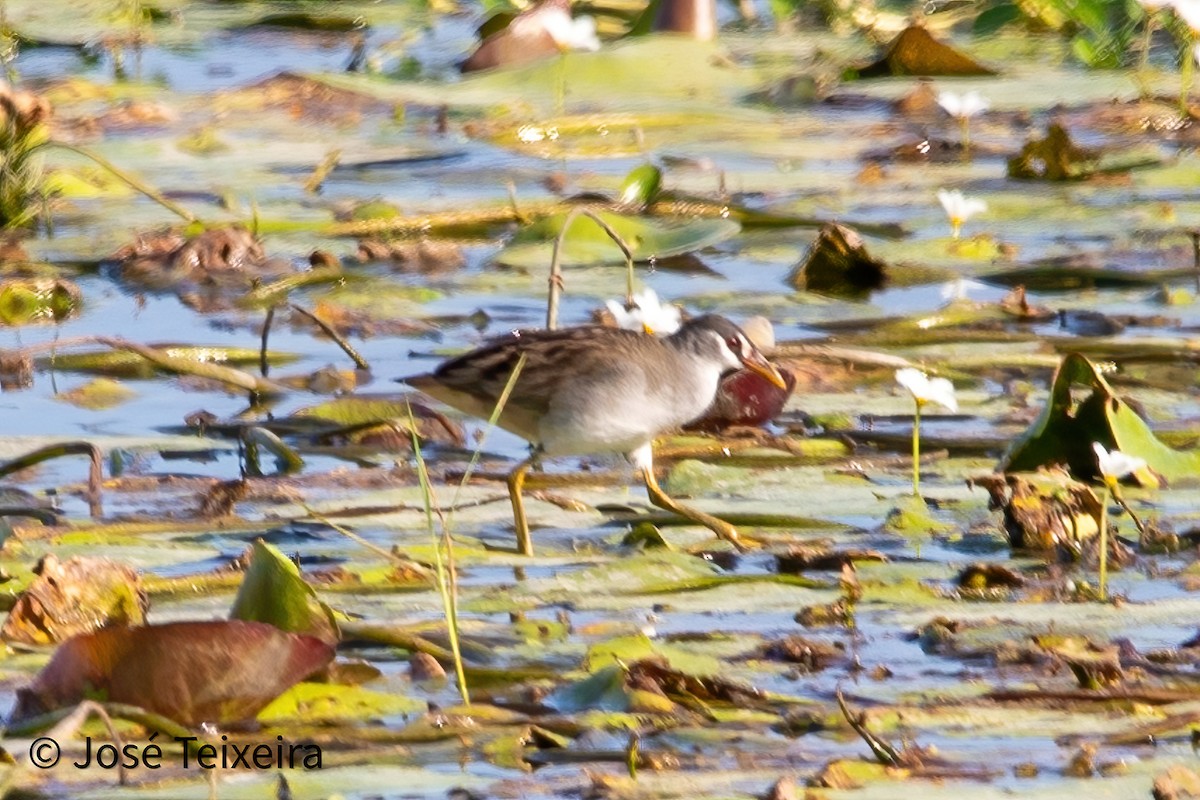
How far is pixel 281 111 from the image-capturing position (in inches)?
394

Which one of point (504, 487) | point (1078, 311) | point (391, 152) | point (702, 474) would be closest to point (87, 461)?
point (504, 487)

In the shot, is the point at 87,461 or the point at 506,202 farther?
the point at 506,202

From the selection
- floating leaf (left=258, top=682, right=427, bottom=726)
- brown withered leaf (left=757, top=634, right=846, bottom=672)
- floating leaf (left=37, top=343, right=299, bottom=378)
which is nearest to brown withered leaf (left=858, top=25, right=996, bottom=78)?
floating leaf (left=37, top=343, right=299, bottom=378)

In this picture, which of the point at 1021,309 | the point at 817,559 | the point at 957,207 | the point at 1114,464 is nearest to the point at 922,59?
the point at 957,207

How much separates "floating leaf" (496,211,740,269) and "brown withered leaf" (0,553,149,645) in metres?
3.10

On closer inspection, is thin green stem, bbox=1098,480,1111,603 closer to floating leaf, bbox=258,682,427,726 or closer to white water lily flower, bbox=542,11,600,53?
floating leaf, bbox=258,682,427,726

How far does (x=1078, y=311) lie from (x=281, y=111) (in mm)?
4494

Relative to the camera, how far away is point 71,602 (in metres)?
3.70

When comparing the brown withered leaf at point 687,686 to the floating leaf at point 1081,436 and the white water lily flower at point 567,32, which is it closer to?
the floating leaf at point 1081,436

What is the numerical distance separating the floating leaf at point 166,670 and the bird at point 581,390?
55.2 inches

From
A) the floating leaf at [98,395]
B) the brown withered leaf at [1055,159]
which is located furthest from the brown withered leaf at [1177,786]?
the brown withered leaf at [1055,159]

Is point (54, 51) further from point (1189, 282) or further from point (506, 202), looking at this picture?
point (1189, 282)

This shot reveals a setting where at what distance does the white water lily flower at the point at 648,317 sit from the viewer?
5.66m

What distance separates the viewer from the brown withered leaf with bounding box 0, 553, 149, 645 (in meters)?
3.69
